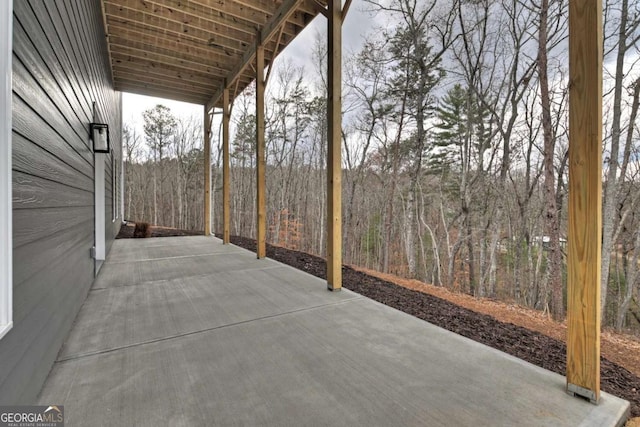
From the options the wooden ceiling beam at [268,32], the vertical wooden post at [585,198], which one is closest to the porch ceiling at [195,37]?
the wooden ceiling beam at [268,32]

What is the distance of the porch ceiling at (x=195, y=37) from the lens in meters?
4.15

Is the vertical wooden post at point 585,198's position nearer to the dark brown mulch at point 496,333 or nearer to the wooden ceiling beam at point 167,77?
the dark brown mulch at point 496,333

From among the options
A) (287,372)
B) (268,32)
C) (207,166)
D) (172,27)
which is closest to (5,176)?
(287,372)

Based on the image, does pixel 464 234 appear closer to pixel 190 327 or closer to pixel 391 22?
pixel 391 22

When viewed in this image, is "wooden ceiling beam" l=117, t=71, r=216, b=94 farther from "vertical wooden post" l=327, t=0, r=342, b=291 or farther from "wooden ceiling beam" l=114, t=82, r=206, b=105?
"vertical wooden post" l=327, t=0, r=342, b=291

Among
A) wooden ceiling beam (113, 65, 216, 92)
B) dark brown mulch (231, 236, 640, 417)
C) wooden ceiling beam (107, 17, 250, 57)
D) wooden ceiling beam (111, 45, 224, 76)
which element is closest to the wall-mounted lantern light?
wooden ceiling beam (107, 17, 250, 57)

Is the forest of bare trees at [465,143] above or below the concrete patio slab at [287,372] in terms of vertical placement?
above

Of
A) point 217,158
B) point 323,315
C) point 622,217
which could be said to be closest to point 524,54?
point 622,217

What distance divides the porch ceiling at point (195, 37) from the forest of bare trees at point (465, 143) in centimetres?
493

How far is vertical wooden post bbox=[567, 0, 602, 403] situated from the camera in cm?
139

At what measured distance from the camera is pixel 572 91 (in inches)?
58.5

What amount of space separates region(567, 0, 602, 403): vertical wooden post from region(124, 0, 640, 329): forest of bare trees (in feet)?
18.9

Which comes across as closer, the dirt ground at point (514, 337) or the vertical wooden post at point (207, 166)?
the dirt ground at point (514, 337)

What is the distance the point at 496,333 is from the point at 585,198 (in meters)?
1.49
